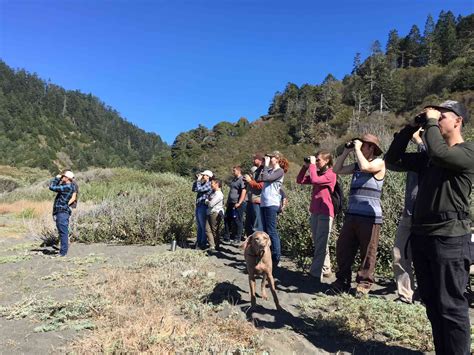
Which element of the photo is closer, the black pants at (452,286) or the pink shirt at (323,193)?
the black pants at (452,286)

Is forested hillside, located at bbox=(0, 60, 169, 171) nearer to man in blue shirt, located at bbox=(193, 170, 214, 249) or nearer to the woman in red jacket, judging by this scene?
man in blue shirt, located at bbox=(193, 170, 214, 249)

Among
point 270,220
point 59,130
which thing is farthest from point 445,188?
point 59,130

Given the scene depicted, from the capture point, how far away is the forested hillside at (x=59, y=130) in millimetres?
82688

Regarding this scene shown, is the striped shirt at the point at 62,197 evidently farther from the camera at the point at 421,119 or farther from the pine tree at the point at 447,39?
the pine tree at the point at 447,39

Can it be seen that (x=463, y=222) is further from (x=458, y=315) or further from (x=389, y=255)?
(x=389, y=255)

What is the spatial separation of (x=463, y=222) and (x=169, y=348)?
7.44ft

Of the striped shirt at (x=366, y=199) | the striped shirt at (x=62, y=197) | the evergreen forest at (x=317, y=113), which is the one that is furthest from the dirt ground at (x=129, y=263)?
the evergreen forest at (x=317, y=113)

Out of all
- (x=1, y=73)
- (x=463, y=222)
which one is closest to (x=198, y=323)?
(x=463, y=222)

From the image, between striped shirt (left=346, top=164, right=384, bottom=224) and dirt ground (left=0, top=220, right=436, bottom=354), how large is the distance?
1.11 m

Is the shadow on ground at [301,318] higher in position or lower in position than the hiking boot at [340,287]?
lower

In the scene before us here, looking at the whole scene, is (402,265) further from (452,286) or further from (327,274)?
(452,286)

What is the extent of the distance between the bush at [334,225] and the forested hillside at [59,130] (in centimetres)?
6269

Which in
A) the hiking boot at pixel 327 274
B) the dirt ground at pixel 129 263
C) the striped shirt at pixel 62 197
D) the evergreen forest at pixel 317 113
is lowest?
the dirt ground at pixel 129 263

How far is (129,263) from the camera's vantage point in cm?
644
